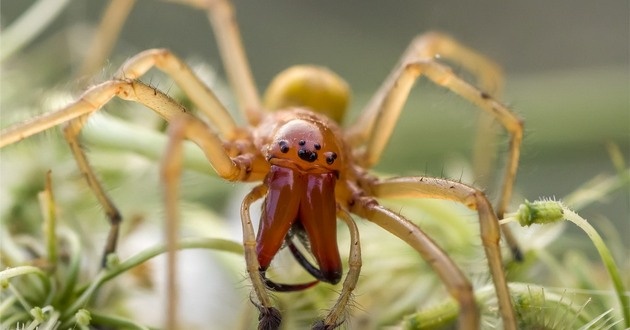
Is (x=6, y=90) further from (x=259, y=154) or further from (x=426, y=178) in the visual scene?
(x=426, y=178)

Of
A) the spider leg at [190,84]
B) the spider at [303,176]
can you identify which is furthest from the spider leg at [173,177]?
the spider leg at [190,84]

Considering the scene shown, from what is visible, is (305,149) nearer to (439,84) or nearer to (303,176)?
(303,176)

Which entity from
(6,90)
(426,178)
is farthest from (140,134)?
(426,178)

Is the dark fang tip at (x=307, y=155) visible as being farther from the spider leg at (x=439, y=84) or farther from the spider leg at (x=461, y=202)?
the spider leg at (x=439, y=84)

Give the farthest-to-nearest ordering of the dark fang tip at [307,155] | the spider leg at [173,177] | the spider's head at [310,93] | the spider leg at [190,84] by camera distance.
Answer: the spider's head at [310,93] < the spider leg at [190,84] < the dark fang tip at [307,155] < the spider leg at [173,177]

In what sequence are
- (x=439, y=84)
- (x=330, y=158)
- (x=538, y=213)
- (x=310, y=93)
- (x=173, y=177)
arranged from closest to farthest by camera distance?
(x=173, y=177), (x=538, y=213), (x=330, y=158), (x=439, y=84), (x=310, y=93)

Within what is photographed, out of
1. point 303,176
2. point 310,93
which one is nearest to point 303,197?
point 303,176

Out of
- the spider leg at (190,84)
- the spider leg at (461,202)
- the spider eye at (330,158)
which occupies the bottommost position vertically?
the spider leg at (461,202)
